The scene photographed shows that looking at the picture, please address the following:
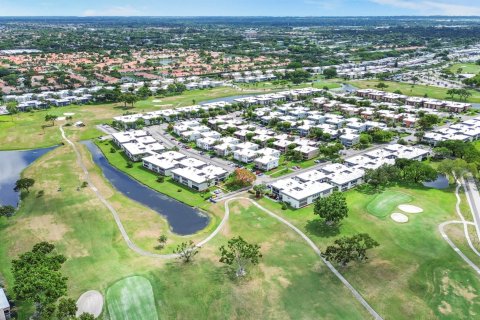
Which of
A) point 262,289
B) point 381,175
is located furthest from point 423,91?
point 262,289

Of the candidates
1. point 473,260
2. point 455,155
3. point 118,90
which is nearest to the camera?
point 473,260

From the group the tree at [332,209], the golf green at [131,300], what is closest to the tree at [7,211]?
the golf green at [131,300]

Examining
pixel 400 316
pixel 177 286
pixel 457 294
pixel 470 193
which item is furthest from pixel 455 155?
pixel 177 286

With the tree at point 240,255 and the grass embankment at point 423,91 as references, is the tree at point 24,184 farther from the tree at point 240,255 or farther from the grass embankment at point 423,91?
the grass embankment at point 423,91

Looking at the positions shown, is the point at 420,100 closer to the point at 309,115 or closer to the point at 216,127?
the point at 309,115

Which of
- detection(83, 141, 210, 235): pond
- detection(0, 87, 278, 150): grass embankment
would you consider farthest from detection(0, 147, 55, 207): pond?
detection(83, 141, 210, 235): pond

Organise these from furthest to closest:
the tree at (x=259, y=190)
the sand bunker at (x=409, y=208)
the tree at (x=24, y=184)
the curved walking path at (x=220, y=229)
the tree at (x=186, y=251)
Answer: the tree at (x=24, y=184) → the tree at (x=259, y=190) → the sand bunker at (x=409, y=208) → the tree at (x=186, y=251) → the curved walking path at (x=220, y=229)
